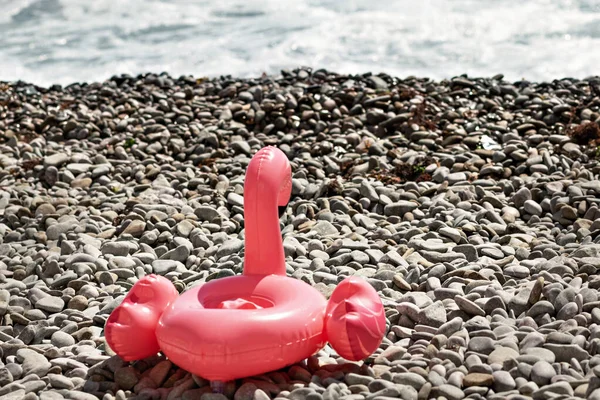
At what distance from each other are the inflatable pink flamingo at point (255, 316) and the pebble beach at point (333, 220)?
120mm

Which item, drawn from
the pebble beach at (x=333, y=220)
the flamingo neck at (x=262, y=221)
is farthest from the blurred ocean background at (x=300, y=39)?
the flamingo neck at (x=262, y=221)

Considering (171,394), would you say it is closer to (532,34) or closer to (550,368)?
(550,368)

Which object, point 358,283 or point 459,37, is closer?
point 358,283

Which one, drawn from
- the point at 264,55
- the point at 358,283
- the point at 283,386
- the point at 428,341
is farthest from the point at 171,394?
the point at 264,55

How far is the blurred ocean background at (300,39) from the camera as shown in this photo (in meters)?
13.2

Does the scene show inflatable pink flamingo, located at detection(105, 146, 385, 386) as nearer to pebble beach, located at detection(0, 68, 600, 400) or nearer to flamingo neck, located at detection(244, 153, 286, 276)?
flamingo neck, located at detection(244, 153, 286, 276)

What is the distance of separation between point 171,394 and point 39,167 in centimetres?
398

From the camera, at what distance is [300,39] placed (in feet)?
48.9

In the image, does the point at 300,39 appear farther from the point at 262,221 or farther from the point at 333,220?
the point at 262,221

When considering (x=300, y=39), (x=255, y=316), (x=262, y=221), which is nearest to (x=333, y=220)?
(x=262, y=221)

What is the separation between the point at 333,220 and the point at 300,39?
10423 millimetres

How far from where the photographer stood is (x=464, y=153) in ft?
20.3

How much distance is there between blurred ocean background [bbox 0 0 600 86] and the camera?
1322cm

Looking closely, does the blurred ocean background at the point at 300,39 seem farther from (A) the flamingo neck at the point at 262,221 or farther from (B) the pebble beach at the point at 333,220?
(A) the flamingo neck at the point at 262,221
